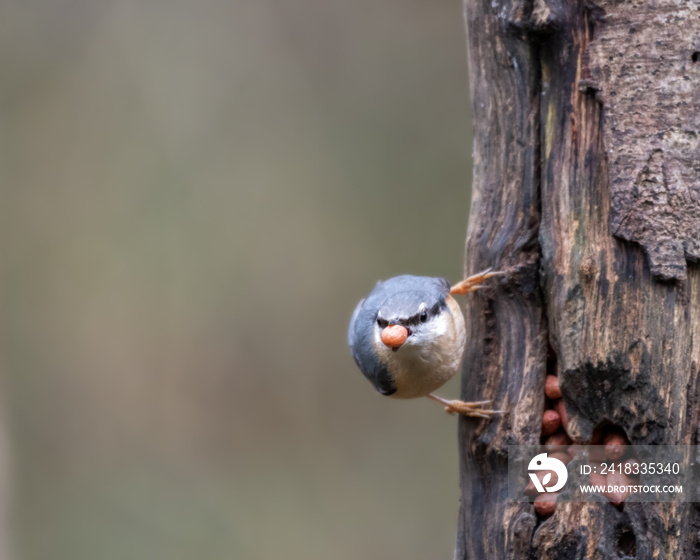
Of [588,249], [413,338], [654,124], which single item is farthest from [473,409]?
[654,124]

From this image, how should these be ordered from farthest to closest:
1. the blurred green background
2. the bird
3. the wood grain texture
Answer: the blurred green background
the bird
the wood grain texture

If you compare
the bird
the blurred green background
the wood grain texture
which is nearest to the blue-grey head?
the bird

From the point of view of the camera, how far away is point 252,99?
5.57 meters

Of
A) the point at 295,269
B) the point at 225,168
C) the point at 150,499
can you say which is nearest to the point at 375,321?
the point at 295,269

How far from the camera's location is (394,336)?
7.77 feet

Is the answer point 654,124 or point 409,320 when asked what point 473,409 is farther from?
point 654,124

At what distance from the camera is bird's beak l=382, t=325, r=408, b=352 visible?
2.37m

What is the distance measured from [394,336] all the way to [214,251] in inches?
136

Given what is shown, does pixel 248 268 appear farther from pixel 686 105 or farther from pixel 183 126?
pixel 686 105

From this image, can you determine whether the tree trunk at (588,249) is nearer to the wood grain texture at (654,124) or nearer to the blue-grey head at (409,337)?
the wood grain texture at (654,124)

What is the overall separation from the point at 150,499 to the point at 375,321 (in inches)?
146

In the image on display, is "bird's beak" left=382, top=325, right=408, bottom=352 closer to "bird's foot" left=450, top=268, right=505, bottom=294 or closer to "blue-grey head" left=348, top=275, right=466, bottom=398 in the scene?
"blue-grey head" left=348, top=275, right=466, bottom=398

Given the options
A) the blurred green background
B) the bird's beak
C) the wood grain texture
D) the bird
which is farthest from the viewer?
the blurred green background

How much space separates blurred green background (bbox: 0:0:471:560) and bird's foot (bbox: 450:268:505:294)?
8.86 ft
